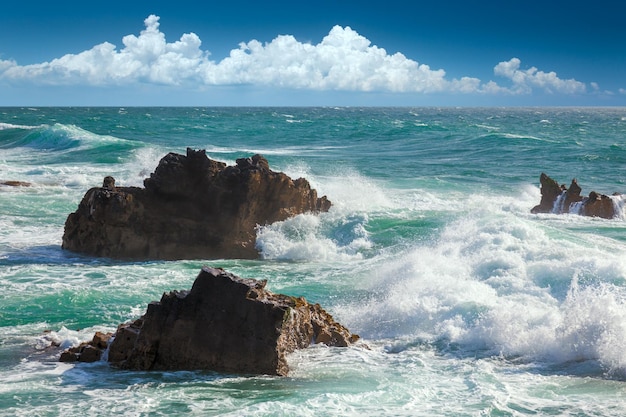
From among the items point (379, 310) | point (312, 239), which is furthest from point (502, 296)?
point (312, 239)

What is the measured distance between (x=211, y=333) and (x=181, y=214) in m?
7.87

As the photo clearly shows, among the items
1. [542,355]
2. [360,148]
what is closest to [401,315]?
[542,355]

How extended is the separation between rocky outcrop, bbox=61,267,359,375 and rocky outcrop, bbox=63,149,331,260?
6.93m

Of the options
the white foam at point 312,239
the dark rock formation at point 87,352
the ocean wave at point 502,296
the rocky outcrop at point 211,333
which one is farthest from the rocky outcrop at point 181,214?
the rocky outcrop at point 211,333

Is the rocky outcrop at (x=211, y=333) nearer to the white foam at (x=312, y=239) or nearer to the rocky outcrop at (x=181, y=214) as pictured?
the rocky outcrop at (x=181, y=214)

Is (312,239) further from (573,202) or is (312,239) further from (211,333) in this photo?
(573,202)

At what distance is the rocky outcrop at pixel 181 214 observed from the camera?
56.8 ft

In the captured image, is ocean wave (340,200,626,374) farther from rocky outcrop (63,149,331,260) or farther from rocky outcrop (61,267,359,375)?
rocky outcrop (63,149,331,260)

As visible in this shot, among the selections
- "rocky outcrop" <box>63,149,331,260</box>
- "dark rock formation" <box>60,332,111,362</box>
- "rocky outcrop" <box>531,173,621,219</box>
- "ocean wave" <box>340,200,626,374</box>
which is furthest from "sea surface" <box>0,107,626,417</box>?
"rocky outcrop" <box>531,173,621,219</box>

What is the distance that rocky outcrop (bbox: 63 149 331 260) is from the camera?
17.3 meters

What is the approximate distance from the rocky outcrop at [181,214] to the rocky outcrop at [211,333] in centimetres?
693

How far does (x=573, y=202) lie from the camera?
23.6 m

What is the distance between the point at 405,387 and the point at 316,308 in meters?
2.41

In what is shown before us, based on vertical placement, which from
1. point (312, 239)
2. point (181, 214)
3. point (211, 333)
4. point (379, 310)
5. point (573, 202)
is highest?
point (181, 214)
